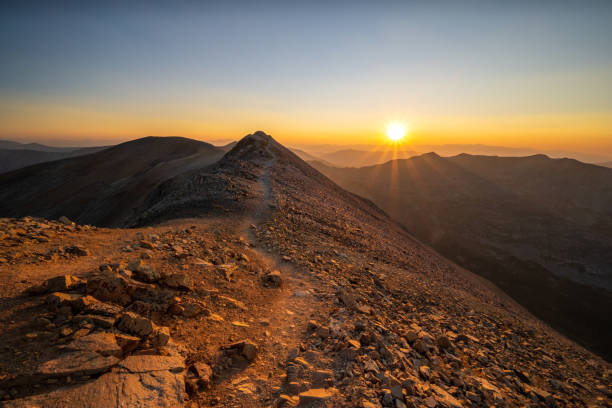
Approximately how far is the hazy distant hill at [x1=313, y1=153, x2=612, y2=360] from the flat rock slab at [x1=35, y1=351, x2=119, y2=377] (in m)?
40.7

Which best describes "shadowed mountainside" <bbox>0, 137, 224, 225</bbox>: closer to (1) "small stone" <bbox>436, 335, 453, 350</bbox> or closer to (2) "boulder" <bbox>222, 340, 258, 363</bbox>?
(2) "boulder" <bbox>222, 340, 258, 363</bbox>

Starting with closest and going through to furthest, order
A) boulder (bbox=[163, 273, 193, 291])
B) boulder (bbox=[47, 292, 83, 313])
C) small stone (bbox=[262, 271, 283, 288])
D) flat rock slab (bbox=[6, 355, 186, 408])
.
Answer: flat rock slab (bbox=[6, 355, 186, 408]) → boulder (bbox=[47, 292, 83, 313]) → boulder (bbox=[163, 273, 193, 291]) → small stone (bbox=[262, 271, 283, 288])

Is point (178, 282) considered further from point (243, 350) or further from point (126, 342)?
point (243, 350)

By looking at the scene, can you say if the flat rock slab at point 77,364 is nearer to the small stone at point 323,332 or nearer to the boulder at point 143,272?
the boulder at point 143,272

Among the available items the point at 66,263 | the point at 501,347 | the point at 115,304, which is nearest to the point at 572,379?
the point at 501,347

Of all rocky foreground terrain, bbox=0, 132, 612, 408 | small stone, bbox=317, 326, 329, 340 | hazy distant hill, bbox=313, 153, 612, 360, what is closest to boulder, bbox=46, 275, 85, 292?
rocky foreground terrain, bbox=0, 132, 612, 408

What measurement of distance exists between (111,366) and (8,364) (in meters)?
1.16

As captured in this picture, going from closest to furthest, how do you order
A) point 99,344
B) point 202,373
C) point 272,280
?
point 99,344 < point 202,373 < point 272,280

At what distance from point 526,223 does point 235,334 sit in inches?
2756

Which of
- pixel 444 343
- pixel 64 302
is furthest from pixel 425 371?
pixel 64 302

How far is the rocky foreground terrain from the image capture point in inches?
152

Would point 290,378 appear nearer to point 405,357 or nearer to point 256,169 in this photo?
point 405,357

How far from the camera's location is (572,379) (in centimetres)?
917

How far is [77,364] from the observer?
11.9 ft
